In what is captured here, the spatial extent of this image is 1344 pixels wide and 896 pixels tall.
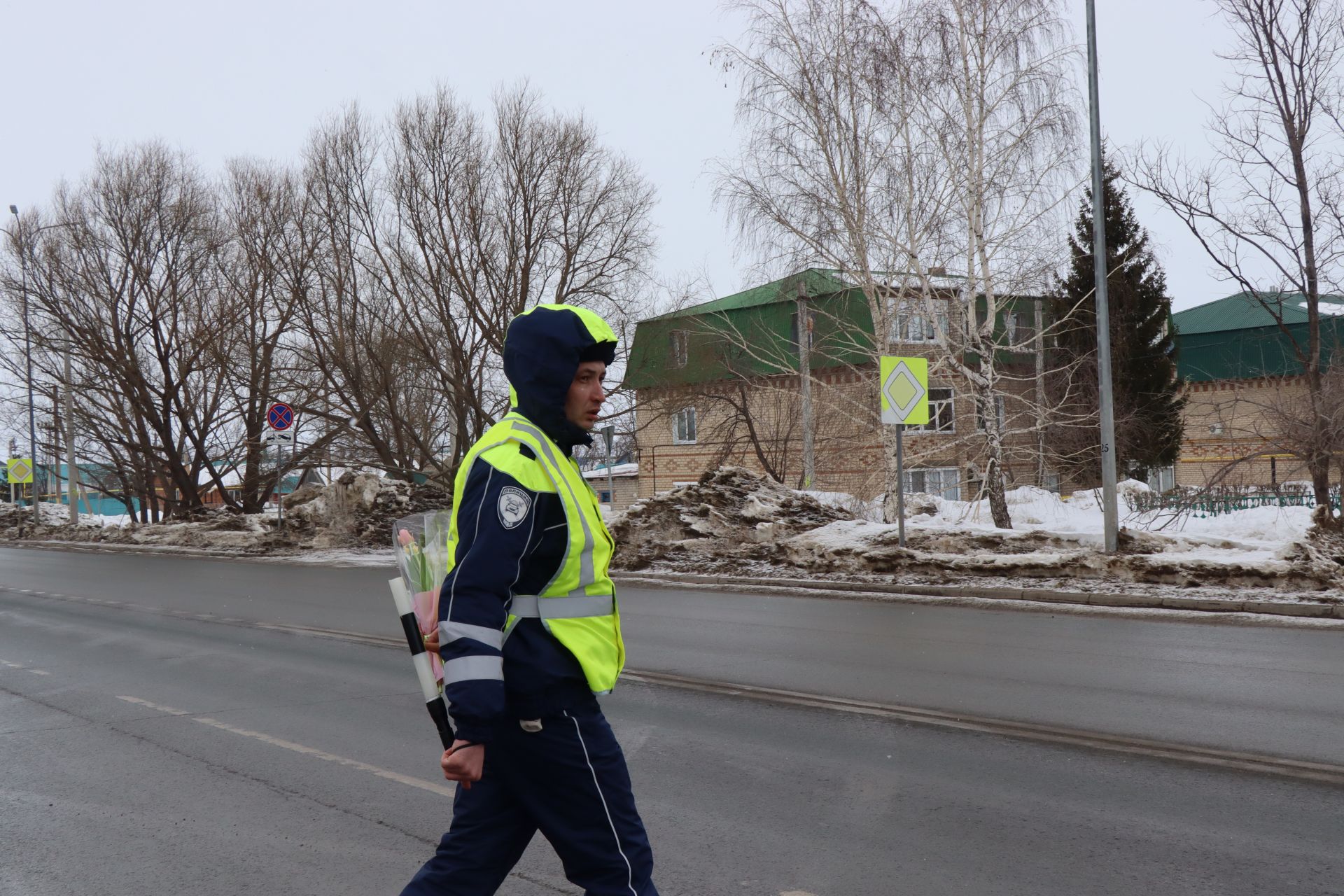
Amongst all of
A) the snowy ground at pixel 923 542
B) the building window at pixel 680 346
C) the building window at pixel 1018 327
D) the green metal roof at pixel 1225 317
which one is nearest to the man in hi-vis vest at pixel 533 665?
the snowy ground at pixel 923 542

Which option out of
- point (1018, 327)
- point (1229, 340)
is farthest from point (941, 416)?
point (1229, 340)

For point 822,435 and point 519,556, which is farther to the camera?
point 822,435

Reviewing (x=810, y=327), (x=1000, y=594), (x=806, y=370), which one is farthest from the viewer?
(x=810, y=327)

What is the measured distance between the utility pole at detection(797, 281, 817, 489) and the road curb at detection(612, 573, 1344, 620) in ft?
22.3

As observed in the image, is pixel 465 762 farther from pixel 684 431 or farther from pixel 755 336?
pixel 684 431

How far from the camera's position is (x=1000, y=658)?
9672mm

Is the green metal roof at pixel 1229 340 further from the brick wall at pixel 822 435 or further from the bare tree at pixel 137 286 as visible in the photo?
the bare tree at pixel 137 286

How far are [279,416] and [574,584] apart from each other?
992 inches

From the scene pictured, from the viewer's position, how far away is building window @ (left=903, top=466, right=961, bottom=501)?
24.1 meters

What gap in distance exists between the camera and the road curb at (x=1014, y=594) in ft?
39.2

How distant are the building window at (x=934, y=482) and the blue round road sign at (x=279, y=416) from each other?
1370 cm

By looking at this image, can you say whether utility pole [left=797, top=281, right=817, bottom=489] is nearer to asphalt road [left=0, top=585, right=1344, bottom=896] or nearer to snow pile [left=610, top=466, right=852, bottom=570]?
snow pile [left=610, top=466, right=852, bottom=570]

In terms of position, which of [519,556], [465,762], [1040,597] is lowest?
[1040,597]

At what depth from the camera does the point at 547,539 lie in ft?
9.61
